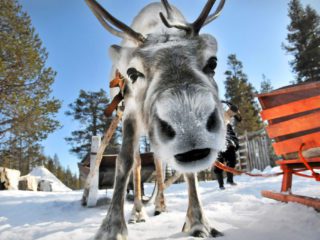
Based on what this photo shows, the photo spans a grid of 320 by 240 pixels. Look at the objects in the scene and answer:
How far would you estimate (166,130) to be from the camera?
67.6 inches

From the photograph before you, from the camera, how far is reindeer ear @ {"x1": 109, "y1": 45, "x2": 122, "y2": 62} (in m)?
2.71

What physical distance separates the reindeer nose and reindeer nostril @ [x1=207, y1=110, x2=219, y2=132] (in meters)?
0.15

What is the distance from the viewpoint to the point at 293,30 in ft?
107

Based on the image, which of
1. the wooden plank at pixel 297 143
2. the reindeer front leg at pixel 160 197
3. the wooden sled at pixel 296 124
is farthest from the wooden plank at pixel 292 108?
the reindeer front leg at pixel 160 197

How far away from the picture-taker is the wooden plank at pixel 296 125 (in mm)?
2637

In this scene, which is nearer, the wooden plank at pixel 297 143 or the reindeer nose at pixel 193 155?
the reindeer nose at pixel 193 155

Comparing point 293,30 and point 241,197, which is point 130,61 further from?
point 293,30

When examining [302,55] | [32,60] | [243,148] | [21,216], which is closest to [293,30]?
[302,55]

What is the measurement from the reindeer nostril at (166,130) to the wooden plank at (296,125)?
68.8 inches

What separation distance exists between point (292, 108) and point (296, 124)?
185mm

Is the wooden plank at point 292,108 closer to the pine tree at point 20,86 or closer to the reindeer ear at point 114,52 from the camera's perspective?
the reindeer ear at point 114,52

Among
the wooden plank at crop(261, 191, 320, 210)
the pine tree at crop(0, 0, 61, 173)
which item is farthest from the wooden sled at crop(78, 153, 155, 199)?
the pine tree at crop(0, 0, 61, 173)

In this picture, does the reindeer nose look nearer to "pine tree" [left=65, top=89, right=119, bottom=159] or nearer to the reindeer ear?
the reindeer ear

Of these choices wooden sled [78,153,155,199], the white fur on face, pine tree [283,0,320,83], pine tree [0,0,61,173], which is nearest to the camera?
the white fur on face
